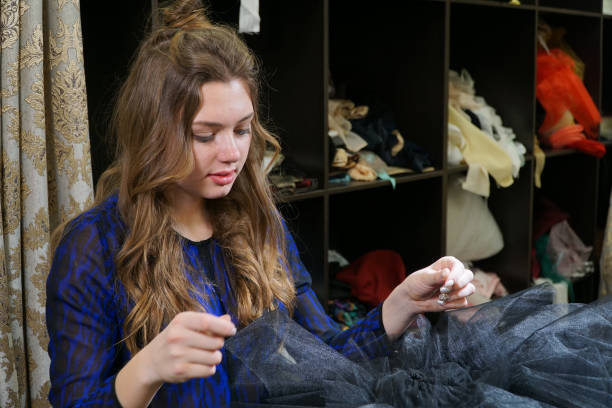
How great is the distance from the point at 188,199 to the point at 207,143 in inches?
7.1

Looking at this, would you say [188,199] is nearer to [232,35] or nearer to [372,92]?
[232,35]

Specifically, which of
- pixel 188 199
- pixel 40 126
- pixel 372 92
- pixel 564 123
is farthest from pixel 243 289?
pixel 564 123

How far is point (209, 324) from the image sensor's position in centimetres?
86

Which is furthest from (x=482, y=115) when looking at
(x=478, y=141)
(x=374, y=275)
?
(x=374, y=275)

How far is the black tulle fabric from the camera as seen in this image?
35.3 inches

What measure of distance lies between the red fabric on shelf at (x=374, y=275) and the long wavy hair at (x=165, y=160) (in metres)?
1.10

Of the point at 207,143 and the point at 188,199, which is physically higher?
the point at 207,143

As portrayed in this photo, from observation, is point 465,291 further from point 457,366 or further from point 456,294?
point 457,366

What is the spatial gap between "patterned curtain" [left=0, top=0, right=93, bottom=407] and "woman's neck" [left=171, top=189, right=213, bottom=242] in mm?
318

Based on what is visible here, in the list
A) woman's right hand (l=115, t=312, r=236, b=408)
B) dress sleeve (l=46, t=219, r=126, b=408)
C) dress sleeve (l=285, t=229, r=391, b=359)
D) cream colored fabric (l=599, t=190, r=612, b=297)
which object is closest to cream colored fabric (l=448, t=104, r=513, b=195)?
cream colored fabric (l=599, t=190, r=612, b=297)

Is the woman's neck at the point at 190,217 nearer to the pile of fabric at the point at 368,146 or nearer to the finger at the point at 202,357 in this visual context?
the finger at the point at 202,357

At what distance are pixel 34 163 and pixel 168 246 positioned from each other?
409 mm

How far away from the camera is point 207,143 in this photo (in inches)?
46.8

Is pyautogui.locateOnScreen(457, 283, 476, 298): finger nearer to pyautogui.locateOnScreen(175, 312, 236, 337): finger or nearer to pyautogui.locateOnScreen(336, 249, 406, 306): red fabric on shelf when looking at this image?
pyautogui.locateOnScreen(175, 312, 236, 337): finger
